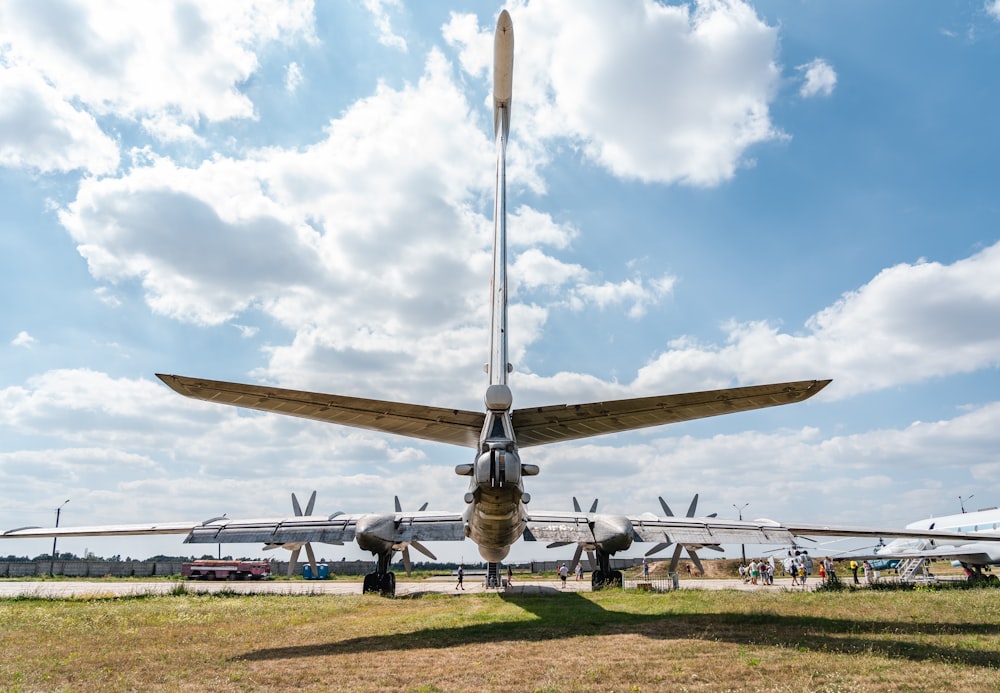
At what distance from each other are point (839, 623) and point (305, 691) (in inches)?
449

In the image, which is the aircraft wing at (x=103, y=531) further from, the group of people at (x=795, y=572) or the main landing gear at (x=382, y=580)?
the group of people at (x=795, y=572)

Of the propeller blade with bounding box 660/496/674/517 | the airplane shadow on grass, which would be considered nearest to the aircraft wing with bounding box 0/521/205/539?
the airplane shadow on grass

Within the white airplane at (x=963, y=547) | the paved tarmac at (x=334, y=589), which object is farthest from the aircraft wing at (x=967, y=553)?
the paved tarmac at (x=334, y=589)

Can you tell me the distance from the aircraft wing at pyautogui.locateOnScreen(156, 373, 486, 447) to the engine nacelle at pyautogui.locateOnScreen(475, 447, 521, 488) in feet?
2.90

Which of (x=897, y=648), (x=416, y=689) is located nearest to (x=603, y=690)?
(x=416, y=689)

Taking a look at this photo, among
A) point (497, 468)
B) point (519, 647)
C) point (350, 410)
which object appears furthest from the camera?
point (519, 647)

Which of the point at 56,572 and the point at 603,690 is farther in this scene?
the point at 56,572

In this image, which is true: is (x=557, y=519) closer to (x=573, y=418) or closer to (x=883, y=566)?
(x=573, y=418)

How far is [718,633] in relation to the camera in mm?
11695

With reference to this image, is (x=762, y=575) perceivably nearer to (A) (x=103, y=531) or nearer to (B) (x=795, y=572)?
(B) (x=795, y=572)

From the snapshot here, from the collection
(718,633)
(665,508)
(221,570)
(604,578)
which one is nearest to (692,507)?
(665,508)

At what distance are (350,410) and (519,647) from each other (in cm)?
534

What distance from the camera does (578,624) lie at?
13.5m

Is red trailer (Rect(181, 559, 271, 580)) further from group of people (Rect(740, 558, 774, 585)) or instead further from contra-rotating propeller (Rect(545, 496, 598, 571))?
group of people (Rect(740, 558, 774, 585))
